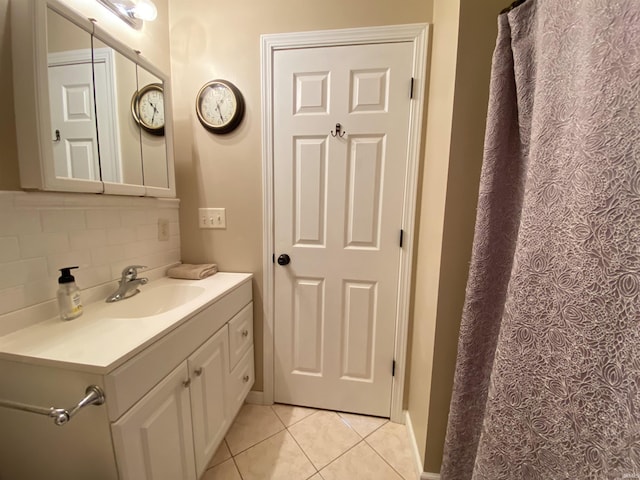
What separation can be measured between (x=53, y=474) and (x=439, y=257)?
140cm

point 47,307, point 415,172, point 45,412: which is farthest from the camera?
point 415,172

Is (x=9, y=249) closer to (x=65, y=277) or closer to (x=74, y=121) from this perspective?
(x=65, y=277)

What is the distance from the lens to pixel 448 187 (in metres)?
0.96

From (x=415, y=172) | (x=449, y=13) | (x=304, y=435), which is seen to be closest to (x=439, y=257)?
(x=415, y=172)

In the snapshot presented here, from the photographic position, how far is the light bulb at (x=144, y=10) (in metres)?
1.14

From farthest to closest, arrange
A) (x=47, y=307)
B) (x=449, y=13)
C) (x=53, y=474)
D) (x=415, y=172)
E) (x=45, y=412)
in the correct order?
(x=415, y=172) < (x=449, y=13) < (x=47, y=307) < (x=53, y=474) < (x=45, y=412)

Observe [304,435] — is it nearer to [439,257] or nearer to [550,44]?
[439,257]

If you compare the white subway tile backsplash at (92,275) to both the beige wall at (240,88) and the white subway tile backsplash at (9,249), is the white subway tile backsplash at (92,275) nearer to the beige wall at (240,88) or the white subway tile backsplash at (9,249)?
the white subway tile backsplash at (9,249)

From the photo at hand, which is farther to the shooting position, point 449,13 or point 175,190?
point 175,190

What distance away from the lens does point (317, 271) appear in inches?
58.5

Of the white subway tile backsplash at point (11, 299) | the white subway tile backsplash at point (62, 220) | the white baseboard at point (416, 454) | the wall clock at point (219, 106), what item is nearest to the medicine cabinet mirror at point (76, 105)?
the white subway tile backsplash at point (62, 220)

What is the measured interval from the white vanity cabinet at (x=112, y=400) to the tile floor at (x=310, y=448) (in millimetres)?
307

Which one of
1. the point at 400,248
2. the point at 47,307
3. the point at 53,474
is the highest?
the point at 400,248

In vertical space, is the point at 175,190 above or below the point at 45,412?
above
